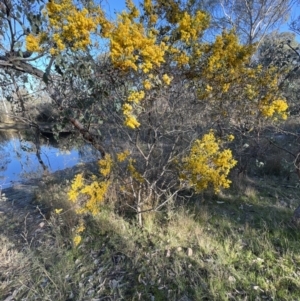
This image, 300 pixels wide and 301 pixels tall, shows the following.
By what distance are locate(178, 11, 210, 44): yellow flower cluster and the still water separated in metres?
3.85

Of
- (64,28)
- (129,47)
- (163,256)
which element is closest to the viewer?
(64,28)

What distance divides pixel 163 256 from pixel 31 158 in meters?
8.10

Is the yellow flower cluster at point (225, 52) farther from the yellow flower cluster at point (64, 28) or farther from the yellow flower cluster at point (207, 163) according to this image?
the yellow flower cluster at point (64, 28)

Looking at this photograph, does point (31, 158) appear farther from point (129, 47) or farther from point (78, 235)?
point (129, 47)

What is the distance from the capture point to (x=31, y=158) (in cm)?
920

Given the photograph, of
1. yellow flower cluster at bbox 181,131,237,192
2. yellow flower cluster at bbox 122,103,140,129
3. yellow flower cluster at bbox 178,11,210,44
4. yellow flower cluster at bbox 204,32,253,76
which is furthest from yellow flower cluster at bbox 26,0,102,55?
yellow flower cluster at bbox 181,131,237,192

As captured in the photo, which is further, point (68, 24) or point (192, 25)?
point (192, 25)

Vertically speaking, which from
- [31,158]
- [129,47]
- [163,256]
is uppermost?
[129,47]

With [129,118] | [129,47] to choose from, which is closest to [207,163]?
[129,118]

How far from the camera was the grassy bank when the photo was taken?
2264 mm

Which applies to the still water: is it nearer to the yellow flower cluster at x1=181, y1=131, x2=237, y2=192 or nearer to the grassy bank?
the grassy bank

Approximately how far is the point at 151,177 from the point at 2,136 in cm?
1474

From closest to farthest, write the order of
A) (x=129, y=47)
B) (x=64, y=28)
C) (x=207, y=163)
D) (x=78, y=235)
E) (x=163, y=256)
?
1. (x=64, y=28)
2. (x=129, y=47)
3. (x=163, y=256)
4. (x=207, y=163)
5. (x=78, y=235)

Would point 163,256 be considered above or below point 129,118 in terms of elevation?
below
